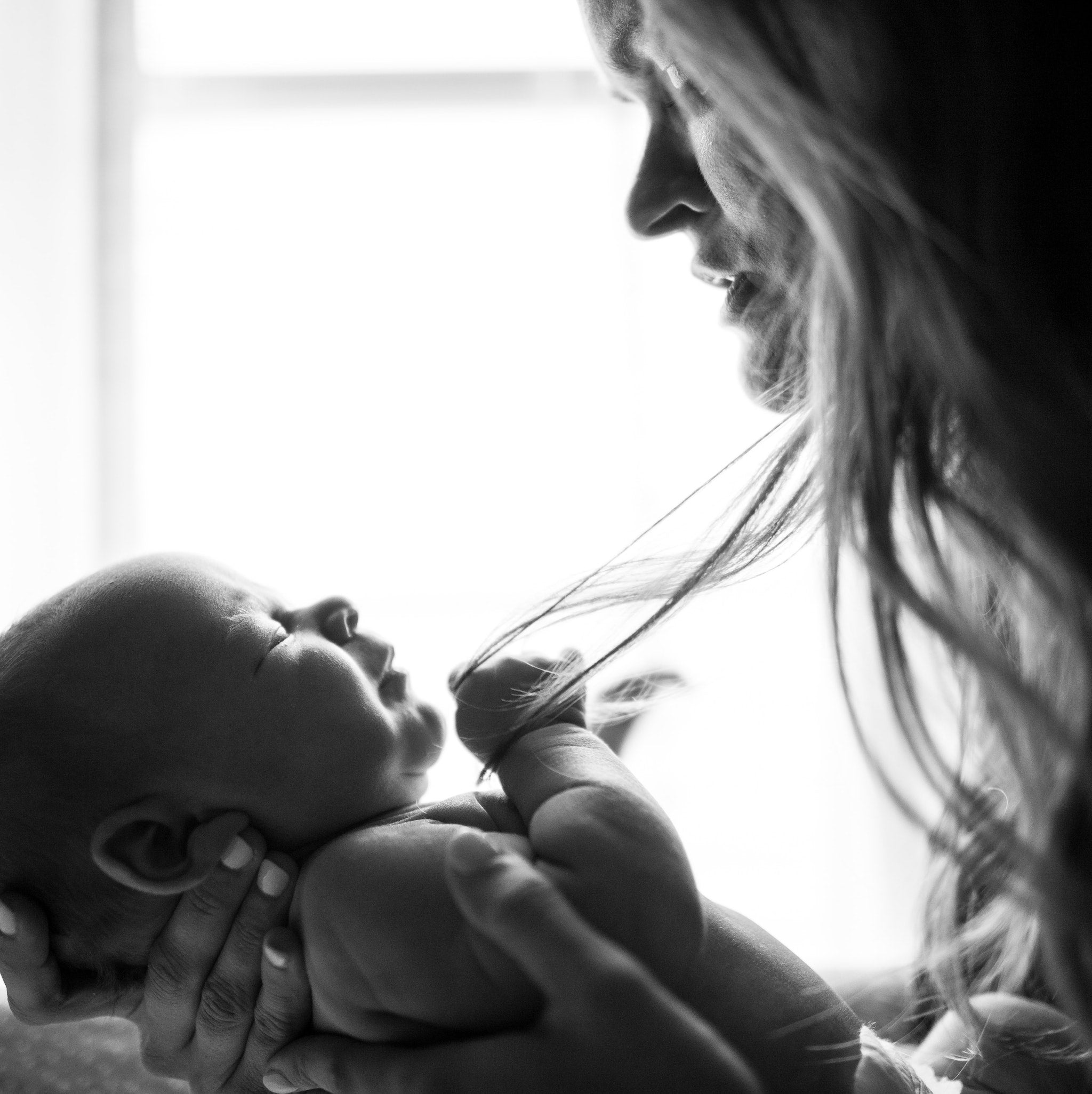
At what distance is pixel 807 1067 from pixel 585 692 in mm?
344

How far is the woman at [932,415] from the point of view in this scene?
1.96 feet

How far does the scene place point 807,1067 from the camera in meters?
0.73

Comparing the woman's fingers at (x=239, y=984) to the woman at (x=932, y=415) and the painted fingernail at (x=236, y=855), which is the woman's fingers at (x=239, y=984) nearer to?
the painted fingernail at (x=236, y=855)

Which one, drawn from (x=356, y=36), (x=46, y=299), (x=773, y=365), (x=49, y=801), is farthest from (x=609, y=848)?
(x=356, y=36)

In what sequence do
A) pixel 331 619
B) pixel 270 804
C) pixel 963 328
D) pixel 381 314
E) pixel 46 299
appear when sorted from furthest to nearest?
pixel 381 314 < pixel 46 299 < pixel 331 619 < pixel 270 804 < pixel 963 328

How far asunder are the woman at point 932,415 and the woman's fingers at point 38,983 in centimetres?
25

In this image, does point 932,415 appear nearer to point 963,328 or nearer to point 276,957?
point 963,328

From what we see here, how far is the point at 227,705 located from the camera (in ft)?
2.62

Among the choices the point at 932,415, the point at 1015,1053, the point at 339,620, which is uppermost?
the point at 932,415

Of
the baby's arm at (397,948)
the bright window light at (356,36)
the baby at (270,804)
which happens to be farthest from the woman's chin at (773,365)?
the bright window light at (356,36)

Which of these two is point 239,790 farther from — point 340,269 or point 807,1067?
point 340,269

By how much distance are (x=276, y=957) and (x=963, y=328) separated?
25.1 inches

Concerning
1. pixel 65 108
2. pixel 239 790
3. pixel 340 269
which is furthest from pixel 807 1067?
pixel 65 108

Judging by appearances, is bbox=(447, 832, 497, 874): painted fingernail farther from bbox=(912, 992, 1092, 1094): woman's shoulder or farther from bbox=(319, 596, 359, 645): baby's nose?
bbox=(912, 992, 1092, 1094): woman's shoulder
